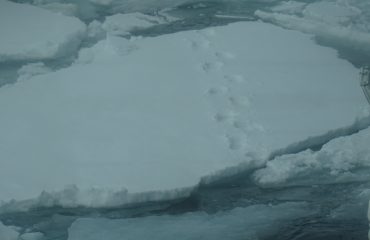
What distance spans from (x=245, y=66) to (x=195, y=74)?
55 centimetres

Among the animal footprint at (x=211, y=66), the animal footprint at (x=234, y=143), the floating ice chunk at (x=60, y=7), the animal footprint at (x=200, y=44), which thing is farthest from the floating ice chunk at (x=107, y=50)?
the animal footprint at (x=234, y=143)

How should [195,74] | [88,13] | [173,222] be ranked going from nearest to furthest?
1. [173,222]
2. [195,74]
3. [88,13]

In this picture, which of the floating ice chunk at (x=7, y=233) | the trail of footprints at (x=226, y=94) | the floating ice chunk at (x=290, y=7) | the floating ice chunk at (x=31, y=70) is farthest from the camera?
the floating ice chunk at (x=290, y=7)

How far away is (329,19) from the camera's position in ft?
21.9

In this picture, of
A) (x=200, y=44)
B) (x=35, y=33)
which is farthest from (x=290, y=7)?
(x=35, y=33)

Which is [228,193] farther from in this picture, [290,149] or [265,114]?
[265,114]

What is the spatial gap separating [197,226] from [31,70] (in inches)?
110

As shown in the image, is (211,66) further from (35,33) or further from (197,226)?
(197,226)

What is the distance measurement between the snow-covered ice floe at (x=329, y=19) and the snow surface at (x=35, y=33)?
95.5 inches

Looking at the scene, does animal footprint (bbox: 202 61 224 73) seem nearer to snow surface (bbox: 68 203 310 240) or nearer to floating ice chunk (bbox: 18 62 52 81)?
floating ice chunk (bbox: 18 62 52 81)

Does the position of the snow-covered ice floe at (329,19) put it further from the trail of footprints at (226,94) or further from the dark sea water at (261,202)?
the dark sea water at (261,202)

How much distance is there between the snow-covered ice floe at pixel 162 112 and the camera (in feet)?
12.6

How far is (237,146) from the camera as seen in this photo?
13.8 feet

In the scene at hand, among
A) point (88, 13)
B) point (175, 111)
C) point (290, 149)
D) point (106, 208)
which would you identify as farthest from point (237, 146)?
point (88, 13)
